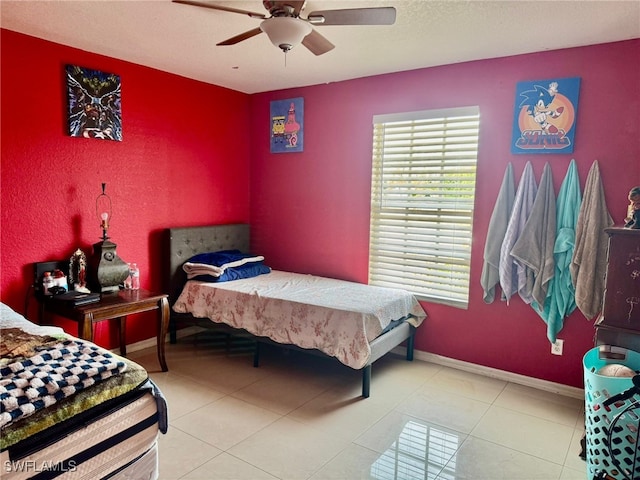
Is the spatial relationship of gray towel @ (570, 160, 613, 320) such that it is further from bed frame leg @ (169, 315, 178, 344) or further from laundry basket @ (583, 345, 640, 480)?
bed frame leg @ (169, 315, 178, 344)

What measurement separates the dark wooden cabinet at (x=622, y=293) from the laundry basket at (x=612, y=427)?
24 centimetres

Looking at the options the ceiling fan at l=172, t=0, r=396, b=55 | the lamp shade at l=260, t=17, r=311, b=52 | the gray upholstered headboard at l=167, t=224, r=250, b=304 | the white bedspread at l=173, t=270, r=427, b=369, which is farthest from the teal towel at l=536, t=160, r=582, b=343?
the gray upholstered headboard at l=167, t=224, r=250, b=304

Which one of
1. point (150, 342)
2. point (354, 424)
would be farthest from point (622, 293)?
point (150, 342)

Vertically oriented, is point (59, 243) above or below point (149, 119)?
below

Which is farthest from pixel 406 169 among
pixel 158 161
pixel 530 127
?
pixel 158 161

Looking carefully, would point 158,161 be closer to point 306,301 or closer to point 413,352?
point 306,301

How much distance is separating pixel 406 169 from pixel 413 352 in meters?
1.59

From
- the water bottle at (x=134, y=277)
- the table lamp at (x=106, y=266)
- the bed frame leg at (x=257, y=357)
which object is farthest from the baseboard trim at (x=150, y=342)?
the bed frame leg at (x=257, y=357)

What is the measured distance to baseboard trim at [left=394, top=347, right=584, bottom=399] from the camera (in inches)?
123

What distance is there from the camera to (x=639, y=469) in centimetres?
188

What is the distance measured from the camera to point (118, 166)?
3562mm

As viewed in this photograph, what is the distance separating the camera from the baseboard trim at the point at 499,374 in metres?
3.13

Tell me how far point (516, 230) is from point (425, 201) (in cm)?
77

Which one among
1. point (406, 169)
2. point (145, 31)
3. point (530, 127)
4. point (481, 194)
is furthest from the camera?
point (406, 169)
